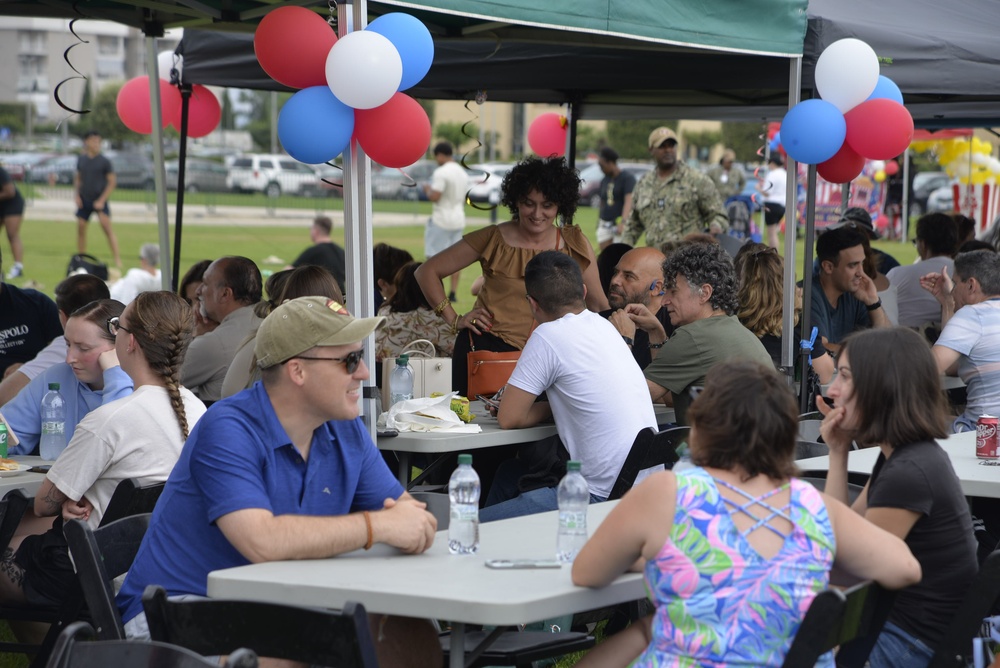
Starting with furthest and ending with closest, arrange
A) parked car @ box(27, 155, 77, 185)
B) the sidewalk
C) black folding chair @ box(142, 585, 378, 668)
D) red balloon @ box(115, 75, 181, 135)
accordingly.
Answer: parked car @ box(27, 155, 77, 185) → the sidewalk → red balloon @ box(115, 75, 181, 135) → black folding chair @ box(142, 585, 378, 668)

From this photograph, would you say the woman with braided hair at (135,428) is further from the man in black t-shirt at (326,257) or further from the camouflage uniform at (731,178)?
the camouflage uniform at (731,178)

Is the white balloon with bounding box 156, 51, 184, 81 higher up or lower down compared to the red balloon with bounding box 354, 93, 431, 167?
higher up

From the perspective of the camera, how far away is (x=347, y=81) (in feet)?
12.2

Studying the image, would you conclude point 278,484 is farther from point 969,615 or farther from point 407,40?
point 407,40

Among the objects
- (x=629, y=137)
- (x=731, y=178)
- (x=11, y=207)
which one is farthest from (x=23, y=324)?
(x=629, y=137)

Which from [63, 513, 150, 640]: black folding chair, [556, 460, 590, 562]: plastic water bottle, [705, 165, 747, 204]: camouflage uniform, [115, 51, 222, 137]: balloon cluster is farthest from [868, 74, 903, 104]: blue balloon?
[705, 165, 747, 204]: camouflage uniform

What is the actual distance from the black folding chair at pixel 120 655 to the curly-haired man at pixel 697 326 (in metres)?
2.75

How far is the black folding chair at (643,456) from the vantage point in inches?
155

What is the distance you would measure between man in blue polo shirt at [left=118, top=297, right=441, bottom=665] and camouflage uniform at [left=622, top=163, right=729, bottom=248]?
23.6 feet

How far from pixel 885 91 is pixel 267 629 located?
4220mm

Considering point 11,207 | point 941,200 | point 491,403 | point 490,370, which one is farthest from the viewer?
point 941,200

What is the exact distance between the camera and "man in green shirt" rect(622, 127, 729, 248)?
31.7 feet

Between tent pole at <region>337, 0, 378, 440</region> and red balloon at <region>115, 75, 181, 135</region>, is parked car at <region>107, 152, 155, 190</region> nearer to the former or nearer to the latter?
red balloon at <region>115, 75, 181, 135</region>

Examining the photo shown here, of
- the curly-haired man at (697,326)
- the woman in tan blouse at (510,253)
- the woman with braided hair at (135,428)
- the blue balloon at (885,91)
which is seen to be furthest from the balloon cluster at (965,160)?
the woman with braided hair at (135,428)
